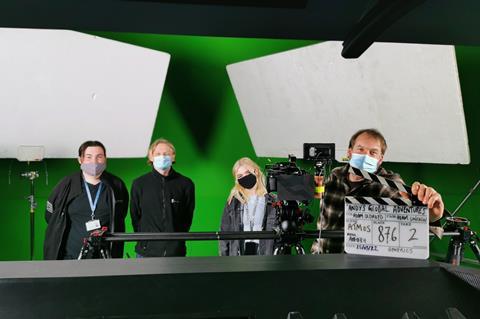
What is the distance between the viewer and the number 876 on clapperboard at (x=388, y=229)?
3.24 feet

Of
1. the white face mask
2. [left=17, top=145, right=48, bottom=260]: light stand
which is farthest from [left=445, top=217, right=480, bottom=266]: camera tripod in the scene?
[left=17, top=145, right=48, bottom=260]: light stand

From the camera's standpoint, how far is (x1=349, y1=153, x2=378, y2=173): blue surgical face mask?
196cm

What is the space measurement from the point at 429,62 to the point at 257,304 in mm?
3944

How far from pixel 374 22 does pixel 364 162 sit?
4.63 feet

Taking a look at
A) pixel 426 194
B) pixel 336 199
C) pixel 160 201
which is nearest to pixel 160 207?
pixel 160 201

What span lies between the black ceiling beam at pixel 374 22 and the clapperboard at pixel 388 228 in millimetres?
460

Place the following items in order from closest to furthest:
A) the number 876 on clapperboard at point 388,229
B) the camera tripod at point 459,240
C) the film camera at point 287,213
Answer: the number 876 on clapperboard at point 388,229, the film camera at point 287,213, the camera tripod at point 459,240

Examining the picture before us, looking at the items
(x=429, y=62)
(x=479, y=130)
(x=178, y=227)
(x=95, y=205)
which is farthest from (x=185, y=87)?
(x=479, y=130)

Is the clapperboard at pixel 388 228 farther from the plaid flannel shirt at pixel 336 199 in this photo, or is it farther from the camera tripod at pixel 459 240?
the camera tripod at pixel 459 240

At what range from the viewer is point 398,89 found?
431 centimetres

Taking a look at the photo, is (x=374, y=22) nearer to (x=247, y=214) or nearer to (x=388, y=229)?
(x=388, y=229)

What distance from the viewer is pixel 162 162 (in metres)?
3.42

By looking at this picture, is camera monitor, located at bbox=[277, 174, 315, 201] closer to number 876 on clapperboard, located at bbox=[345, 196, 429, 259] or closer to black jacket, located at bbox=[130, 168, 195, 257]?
number 876 on clapperboard, located at bbox=[345, 196, 429, 259]

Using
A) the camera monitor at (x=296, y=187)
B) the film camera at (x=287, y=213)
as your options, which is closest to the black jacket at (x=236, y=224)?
the film camera at (x=287, y=213)
